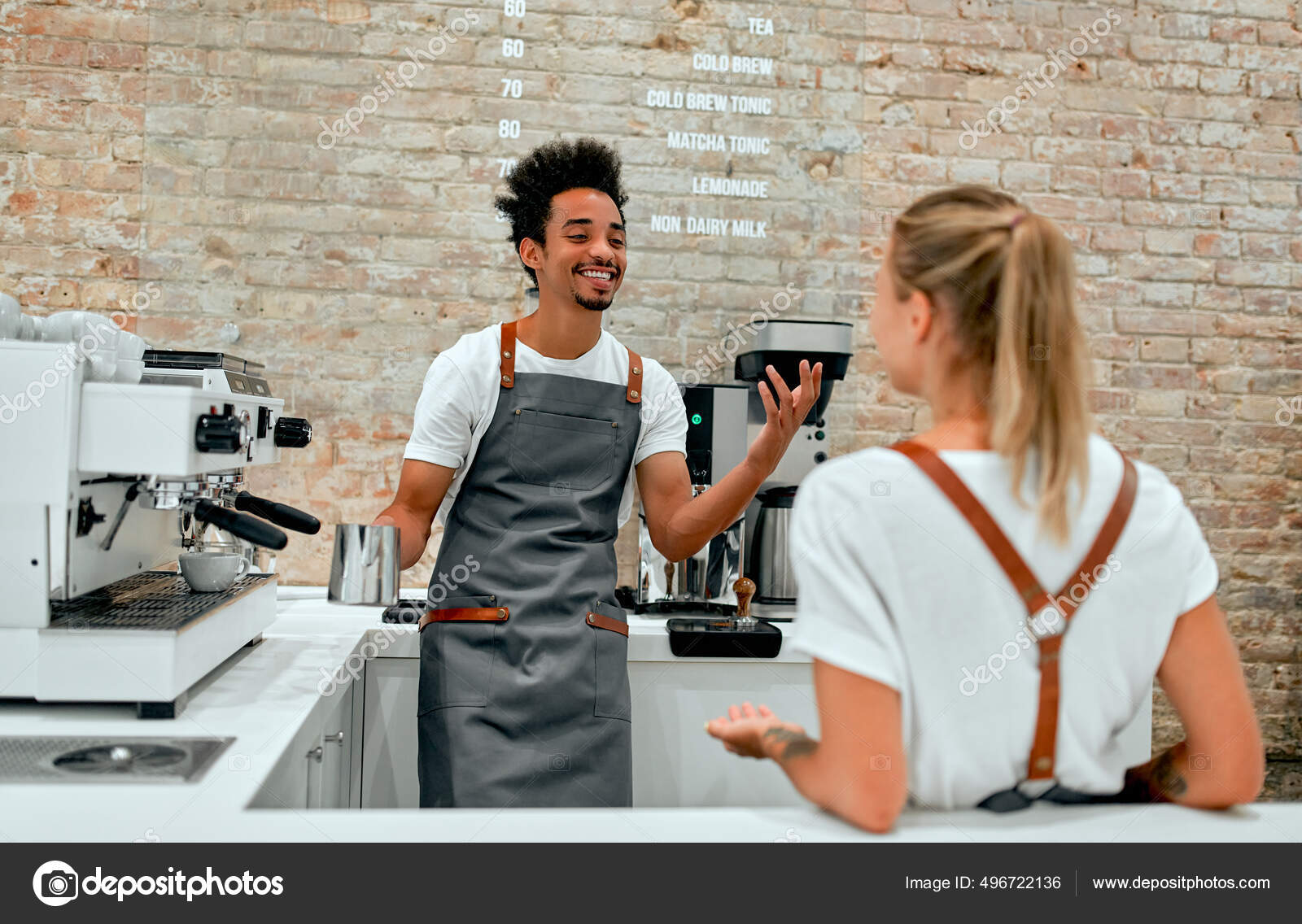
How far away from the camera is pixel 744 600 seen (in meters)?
2.14

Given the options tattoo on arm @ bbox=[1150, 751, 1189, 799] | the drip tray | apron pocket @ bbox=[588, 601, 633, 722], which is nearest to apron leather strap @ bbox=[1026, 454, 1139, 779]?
tattoo on arm @ bbox=[1150, 751, 1189, 799]

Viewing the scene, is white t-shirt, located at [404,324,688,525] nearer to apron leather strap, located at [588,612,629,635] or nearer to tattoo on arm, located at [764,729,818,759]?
apron leather strap, located at [588,612,629,635]

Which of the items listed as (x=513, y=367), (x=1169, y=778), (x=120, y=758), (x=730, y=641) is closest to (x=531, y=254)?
(x=513, y=367)

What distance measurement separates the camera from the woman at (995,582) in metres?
0.83

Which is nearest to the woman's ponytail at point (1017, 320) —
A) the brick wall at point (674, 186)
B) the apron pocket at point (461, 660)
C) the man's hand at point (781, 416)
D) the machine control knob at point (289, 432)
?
the man's hand at point (781, 416)

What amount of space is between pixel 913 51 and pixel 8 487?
8.24 ft

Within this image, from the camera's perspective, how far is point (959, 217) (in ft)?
2.95

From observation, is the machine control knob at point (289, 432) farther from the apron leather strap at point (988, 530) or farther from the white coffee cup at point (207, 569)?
the apron leather strap at point (988, 530)

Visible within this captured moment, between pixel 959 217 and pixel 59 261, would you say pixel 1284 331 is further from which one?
pixel 59 261

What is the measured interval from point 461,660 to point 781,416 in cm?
69

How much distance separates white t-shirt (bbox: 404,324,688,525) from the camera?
178 cm

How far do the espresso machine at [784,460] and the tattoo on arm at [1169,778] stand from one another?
1.39 metres

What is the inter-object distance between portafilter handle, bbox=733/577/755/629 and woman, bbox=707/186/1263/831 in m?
1.16

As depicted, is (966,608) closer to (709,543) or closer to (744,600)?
(744,600)
